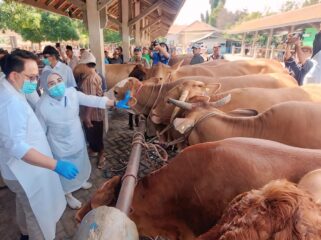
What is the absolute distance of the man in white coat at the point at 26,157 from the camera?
220 centimetres

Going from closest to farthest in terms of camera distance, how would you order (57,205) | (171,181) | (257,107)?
1. (171,181)
2. (57,205)
3. (257,107)

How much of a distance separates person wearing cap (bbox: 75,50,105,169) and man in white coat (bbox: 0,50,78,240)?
1854 mm

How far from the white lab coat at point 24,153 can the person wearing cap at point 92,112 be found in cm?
182

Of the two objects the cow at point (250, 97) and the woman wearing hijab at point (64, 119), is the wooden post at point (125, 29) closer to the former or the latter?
the cow at point (250, 97)

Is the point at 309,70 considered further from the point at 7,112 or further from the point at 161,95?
the point at 7,112

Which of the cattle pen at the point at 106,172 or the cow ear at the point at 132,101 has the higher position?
the cow ear at the point at 132,101

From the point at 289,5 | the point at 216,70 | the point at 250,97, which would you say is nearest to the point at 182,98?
the point at 250,97

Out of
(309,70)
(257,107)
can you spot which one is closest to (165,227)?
(257,107)

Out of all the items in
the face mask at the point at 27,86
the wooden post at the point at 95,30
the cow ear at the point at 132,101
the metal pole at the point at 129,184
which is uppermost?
the wooden post at the point at 95,30

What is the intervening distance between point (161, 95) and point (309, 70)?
2799mm

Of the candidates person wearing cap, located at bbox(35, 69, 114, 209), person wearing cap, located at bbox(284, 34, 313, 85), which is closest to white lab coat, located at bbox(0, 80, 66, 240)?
person wearing cap, located at bbox(35, 69, 114, 209)

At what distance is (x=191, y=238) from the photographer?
1891 millimetres

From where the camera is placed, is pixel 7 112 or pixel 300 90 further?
pixel 300 90

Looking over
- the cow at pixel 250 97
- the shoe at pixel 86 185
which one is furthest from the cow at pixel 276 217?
the shoe at pixel 86 185
